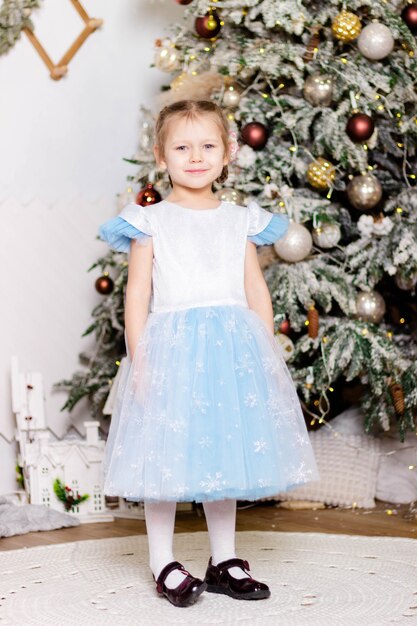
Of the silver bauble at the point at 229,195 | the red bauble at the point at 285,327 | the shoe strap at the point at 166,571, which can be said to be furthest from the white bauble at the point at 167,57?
the shoe strap at the point at 166,571

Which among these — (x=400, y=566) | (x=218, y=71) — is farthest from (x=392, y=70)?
(x=400, y=566)

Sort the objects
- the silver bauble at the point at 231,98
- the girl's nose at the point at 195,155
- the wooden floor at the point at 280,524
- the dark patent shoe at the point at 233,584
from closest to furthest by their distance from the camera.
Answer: the dark patent shoe at the point at 233,584, the girl's nose at the point at 195,155, the wooden floor at the point at 280,524, the silver bauble at the point at 231,98

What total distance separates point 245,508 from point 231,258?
4.07 ft

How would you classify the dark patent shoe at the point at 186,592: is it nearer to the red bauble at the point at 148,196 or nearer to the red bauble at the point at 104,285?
the red bauble at the point at 148,196

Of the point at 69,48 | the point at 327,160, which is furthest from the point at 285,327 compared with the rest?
the point at 69,48

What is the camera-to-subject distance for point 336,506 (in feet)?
9.91

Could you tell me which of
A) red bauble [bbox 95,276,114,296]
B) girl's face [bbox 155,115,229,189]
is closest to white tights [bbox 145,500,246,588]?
girl's face [bbox 155,115,229,189]

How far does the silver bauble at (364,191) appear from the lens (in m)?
2.85

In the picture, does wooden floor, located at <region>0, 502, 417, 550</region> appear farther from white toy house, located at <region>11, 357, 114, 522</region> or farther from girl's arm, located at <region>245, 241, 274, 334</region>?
girl's arm, located at <region>245, 241, 274, 334</region>

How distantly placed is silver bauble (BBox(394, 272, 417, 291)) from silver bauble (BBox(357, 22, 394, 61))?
64 centimetres

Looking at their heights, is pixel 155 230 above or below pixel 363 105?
below

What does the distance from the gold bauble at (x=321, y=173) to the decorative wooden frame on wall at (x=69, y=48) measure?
108cm

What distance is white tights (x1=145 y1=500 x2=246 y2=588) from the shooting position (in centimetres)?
191

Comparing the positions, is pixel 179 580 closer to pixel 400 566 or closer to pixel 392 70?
pixel 400 566
